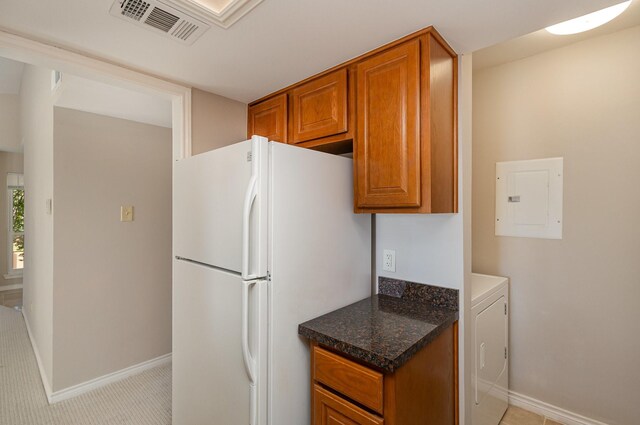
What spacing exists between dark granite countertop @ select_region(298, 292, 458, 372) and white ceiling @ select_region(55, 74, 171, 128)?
197 cm

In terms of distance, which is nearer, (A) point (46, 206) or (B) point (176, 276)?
(B) point (176, 276)

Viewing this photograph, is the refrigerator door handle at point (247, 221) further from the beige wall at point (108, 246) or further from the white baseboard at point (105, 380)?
the white baseboard at point (105, 380)

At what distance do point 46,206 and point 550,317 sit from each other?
3965 mm

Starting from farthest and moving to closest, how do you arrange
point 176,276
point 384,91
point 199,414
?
point 176,276 → point 199,414 → point 384,91

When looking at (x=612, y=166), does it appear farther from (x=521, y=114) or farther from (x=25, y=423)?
(x=25, y=423)

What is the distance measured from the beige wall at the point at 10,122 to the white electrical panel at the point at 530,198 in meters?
5.91

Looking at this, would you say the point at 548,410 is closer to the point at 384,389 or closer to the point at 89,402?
the point at 384,389

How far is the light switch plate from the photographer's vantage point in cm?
272

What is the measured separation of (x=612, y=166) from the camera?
6.24ft

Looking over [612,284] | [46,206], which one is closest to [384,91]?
[612,284]

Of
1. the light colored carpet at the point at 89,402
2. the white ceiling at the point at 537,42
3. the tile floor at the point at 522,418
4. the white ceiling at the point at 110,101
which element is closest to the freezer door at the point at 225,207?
the white ceiling at the point at 110,101

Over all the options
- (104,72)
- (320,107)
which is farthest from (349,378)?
(104,72)

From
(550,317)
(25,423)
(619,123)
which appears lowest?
(25,423)

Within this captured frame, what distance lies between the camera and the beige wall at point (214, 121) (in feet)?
6.68
